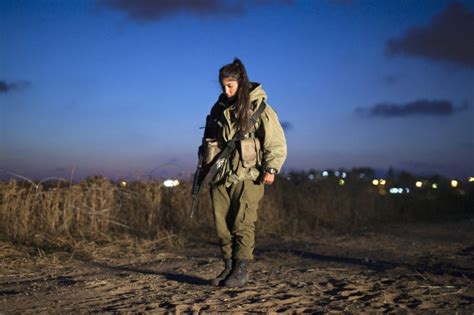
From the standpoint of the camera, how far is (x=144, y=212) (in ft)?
35.7

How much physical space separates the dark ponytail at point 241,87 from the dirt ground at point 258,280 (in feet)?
4.98

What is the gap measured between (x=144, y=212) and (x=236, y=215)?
5.98 meters

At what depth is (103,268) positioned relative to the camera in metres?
6.87

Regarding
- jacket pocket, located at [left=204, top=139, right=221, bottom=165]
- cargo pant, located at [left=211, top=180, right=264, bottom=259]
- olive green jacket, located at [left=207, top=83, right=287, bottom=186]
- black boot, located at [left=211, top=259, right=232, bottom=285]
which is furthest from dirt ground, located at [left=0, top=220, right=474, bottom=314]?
jacket pocket, located at [left=204, top=139, right=221, bottom=165]

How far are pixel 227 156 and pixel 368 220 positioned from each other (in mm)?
10317

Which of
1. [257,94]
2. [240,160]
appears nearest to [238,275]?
[240,160]

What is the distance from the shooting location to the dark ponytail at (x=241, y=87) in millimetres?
5051

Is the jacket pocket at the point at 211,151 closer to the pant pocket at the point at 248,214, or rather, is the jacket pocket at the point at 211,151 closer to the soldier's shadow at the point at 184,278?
the pant pocket at the point at 248,214

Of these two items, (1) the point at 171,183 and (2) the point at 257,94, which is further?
(1) the point at 171,183

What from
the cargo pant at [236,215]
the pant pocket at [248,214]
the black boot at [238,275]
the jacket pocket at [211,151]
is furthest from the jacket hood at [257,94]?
the black boot at [238,275]

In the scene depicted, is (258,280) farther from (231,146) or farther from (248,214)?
(231,146)

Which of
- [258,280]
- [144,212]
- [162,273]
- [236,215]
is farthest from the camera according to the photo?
[144,212]

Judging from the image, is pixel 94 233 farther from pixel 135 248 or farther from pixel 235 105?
pixel 235 105

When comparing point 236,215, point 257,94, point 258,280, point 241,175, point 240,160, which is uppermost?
point 257,94
